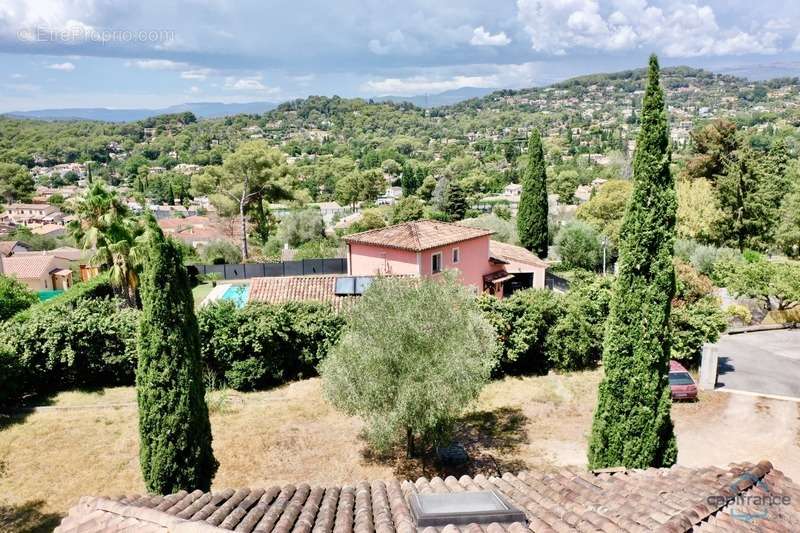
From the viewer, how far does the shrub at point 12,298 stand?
23059 millimetres

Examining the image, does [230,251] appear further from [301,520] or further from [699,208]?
[301,520]

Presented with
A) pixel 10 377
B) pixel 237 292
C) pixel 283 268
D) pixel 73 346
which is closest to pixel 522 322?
pixel 73 346

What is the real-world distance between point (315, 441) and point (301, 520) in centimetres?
979

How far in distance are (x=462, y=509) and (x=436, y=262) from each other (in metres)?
22.6

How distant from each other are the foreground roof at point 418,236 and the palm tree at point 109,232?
10.7m

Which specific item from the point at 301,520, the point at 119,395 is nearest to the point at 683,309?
the point at 301,520

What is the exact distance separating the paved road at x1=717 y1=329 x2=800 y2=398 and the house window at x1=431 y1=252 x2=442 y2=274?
506 inches

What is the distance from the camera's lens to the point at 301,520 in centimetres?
614

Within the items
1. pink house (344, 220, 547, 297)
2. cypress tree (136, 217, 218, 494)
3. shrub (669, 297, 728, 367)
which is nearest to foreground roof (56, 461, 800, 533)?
cypress tree (136, 217, 218, 494)

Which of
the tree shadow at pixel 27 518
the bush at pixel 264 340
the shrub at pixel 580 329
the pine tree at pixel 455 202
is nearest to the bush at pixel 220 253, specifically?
the bush at pixel 264 340

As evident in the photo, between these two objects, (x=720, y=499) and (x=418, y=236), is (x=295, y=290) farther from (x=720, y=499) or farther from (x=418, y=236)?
(x=720, y=499)

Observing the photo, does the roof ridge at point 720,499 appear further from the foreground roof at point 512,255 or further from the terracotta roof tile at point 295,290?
the foreground roof at point 512,255

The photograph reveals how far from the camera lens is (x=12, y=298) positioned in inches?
941

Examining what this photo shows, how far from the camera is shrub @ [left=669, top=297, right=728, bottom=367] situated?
19.1 m
